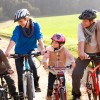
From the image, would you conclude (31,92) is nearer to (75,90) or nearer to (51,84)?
(51,84)

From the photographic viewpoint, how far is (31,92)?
751 cm

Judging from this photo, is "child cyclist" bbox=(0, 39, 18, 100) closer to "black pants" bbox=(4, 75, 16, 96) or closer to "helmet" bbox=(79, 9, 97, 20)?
"black pants" bbox=(4, 75, 16, 96)

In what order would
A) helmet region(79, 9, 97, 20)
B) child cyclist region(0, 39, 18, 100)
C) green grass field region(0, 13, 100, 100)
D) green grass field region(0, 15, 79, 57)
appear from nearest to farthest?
child cyclist region(0, 39, 18, 100), helmet region(79, 9, 97, 20), green grass field region(0, 13, 100, 100), green grass field region(0, 15, 79, 57)

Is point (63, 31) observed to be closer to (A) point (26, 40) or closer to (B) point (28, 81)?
(A) point (26, 40)

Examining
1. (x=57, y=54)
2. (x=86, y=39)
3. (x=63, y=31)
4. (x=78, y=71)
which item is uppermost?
(x=63, y=31)

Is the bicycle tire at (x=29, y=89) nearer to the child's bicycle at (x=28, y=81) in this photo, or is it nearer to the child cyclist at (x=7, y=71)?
the child's bicycle at (x=28, y=81)

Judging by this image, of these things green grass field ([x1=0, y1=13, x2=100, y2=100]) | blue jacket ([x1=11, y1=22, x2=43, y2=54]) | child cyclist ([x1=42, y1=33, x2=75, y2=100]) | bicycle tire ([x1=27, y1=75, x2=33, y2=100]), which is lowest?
bicycle tire ([x1=27, y1=75, x2=33, y2=100])

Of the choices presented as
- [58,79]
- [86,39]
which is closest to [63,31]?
[86,39]

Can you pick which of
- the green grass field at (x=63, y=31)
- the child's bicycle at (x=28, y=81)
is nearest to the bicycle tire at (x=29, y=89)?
the child's bicycle at (x=28, y=81)

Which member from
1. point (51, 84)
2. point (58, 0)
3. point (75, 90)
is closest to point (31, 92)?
point (51, 84)

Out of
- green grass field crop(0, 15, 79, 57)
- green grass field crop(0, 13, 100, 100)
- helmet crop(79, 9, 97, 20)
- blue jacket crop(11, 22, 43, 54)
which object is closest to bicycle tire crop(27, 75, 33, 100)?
blue jacket crop(11, 22, 43, 54)

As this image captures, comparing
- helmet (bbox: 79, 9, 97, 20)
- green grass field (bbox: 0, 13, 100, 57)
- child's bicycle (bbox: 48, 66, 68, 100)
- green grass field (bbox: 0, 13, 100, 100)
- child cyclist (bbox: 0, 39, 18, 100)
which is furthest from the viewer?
green grass field (bbox: 0, 13, 100, 57)

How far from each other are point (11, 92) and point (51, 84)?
3.12ft

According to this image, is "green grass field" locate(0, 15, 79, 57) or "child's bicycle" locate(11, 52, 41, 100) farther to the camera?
"green grass field" locate(0, 15, 79, 57)
